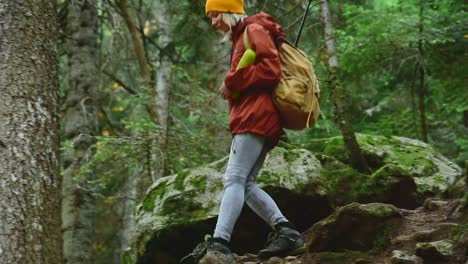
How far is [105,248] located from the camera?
18938 mm

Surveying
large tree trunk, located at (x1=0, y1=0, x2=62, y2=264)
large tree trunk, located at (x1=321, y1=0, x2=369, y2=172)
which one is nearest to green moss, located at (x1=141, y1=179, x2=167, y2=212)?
large tree trunk, located at (x1=0, y1=0, x2=62, y2=264)

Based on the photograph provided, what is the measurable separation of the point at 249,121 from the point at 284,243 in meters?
1.09

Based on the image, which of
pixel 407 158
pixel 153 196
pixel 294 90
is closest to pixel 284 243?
pixel 294 90

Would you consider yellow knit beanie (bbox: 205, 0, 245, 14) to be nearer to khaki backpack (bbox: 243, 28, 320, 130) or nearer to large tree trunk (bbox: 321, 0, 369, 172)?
khaki backpack (bbox: 243, 28, 320, 130)

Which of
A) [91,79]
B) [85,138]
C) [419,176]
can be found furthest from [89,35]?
[419,176]

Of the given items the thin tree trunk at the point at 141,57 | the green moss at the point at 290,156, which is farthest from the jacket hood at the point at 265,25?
the thin tree trunk at the point at 141,57

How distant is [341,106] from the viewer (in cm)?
664

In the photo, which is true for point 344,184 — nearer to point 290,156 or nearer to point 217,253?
point 290,156

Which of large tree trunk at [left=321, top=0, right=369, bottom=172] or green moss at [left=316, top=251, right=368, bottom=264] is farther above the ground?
→ large tree trunk at [left=321, top=0, right=369, bottom=172]

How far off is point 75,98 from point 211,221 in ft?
15.8

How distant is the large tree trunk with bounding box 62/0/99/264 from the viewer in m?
9.16

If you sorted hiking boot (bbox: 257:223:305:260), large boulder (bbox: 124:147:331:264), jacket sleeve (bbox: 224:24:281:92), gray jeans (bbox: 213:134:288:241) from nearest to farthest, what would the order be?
jacket sleeve (bbox: 224:24:281:92), gray jeans (bbox: 213:134:288:241), hiking boot (bbox: 257:223:305:260), large boulder (bbox: 124:147:331:264)

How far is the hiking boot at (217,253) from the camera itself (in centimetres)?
418

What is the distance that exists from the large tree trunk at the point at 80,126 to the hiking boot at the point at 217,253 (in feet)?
16.7
